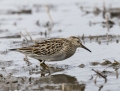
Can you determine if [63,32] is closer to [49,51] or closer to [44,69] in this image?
[49,51]

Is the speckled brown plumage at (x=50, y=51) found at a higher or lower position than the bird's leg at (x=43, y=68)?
higher

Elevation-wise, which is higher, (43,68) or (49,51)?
(49,51)

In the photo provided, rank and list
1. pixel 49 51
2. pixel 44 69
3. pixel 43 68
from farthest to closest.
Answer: pixel 49 51 → pixel 43 68 → pixel 44 69

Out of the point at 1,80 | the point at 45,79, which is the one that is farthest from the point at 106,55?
the point at 1,80

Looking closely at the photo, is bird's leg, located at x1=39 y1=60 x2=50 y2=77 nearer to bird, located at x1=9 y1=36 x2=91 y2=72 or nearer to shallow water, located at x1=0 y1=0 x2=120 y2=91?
bird, located at x1=9 y1=36 x2=91 y2=72

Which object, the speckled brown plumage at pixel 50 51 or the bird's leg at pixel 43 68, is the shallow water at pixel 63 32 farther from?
the speckled brown plumage at pixel 50 51

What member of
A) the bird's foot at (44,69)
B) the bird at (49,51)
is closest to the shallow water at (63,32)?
the bird's foot at (44,69)

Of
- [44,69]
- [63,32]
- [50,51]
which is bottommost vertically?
[44,69]

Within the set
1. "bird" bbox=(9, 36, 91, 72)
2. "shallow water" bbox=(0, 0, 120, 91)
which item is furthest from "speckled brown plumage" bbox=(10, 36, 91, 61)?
"shallow water" bbox=(0, 0, 120, 91)

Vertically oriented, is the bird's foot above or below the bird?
below

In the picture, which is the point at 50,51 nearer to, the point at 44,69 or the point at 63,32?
the point at 44,69

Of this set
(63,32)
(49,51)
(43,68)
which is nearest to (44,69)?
(43,68)

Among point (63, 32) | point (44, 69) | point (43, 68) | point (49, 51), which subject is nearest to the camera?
point (44, 69)

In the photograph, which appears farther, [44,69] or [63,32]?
[63,32]
